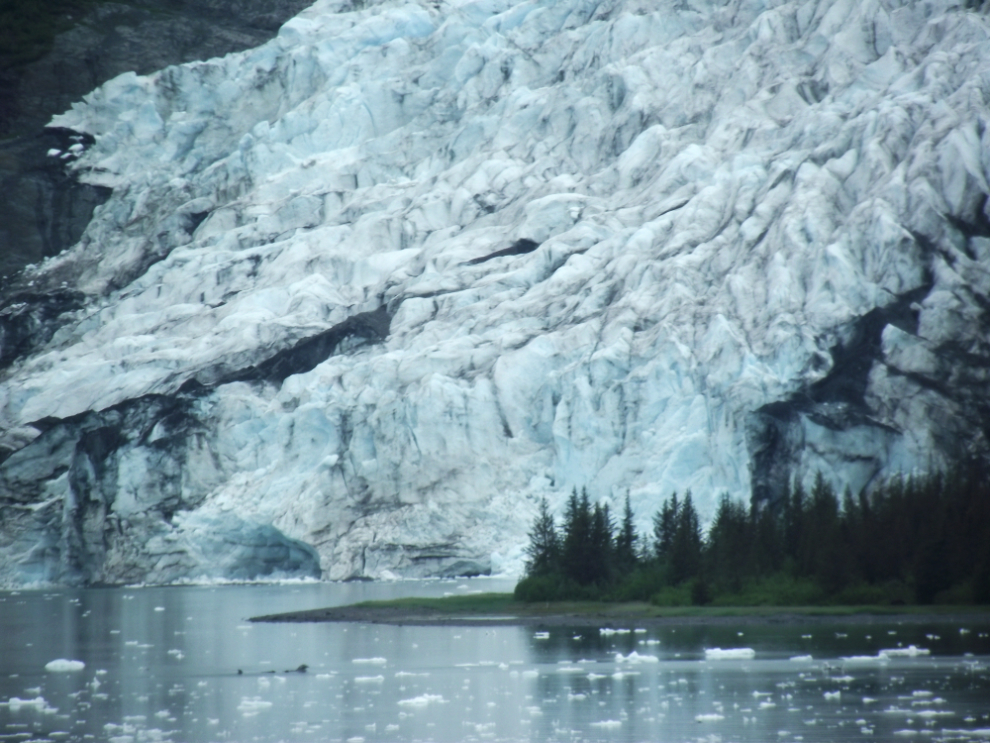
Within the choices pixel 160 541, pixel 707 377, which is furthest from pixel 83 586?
pixel 707 377

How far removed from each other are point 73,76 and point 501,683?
72.1 metres

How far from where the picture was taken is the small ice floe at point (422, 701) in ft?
58.9

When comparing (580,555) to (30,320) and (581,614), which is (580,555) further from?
(30,320)

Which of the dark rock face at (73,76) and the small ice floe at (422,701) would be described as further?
the dark rock face at (73,76)

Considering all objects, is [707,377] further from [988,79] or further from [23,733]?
[23,733]

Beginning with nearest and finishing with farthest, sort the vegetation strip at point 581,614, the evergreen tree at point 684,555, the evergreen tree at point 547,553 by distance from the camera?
the vegetation strip at point 581,614 → the evergreen tree at point 684,555 → the evergreen tree at point 547,553

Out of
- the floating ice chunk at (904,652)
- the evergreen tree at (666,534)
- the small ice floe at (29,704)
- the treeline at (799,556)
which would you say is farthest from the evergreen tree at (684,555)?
A: the small ice floe at (29,704)

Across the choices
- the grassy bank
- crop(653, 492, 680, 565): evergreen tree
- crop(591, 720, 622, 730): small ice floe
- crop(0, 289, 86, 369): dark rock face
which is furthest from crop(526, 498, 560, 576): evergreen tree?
crop(0, 289, 86, 369): dark rock face

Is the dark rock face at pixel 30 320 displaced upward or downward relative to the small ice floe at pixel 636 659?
upward

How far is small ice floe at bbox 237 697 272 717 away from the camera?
17.8 m

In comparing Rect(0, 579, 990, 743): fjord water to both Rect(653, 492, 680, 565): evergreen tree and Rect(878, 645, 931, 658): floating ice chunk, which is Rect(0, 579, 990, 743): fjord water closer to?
Rect(878, 645, 931, 658): floating ice chunk

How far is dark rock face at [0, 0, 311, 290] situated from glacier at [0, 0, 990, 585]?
2.91m

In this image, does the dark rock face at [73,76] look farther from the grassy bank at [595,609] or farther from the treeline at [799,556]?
the treeline at [799,556]

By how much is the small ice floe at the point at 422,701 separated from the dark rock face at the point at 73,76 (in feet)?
199
